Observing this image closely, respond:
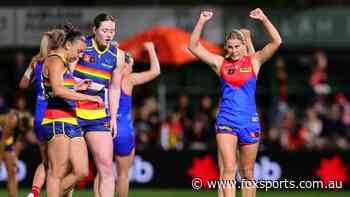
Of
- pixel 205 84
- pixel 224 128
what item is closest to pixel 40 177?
pixel 224 128

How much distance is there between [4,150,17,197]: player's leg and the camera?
16.9m

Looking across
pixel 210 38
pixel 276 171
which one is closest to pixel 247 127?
pixel 276 171

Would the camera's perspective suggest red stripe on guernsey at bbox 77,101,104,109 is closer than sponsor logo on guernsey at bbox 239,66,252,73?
Yes

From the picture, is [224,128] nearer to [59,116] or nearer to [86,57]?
[86,57]

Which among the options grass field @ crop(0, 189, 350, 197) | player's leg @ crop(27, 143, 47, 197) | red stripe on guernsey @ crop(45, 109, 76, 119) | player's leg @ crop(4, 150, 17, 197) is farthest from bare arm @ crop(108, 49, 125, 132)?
grass field @ crop(0, 189, 350, 197)

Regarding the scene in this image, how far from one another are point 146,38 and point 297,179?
4316 mm

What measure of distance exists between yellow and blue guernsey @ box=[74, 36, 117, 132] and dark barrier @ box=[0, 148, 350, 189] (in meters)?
7.65

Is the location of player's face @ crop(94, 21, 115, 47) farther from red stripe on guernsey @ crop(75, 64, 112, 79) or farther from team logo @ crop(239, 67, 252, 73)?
team logo @ crop(239, 67, 252, 73)

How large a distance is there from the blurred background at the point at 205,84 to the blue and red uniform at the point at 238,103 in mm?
7242

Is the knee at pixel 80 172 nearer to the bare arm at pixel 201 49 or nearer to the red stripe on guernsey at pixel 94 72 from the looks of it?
the red stripe on guernsey at pixel 94 72

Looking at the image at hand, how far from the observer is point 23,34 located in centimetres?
2755

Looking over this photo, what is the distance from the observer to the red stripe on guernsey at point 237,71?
13586mm

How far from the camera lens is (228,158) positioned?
526 inches

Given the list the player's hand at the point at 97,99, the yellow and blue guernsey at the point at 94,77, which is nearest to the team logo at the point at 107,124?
the yellow and blue guernsey at the point at 94,77
